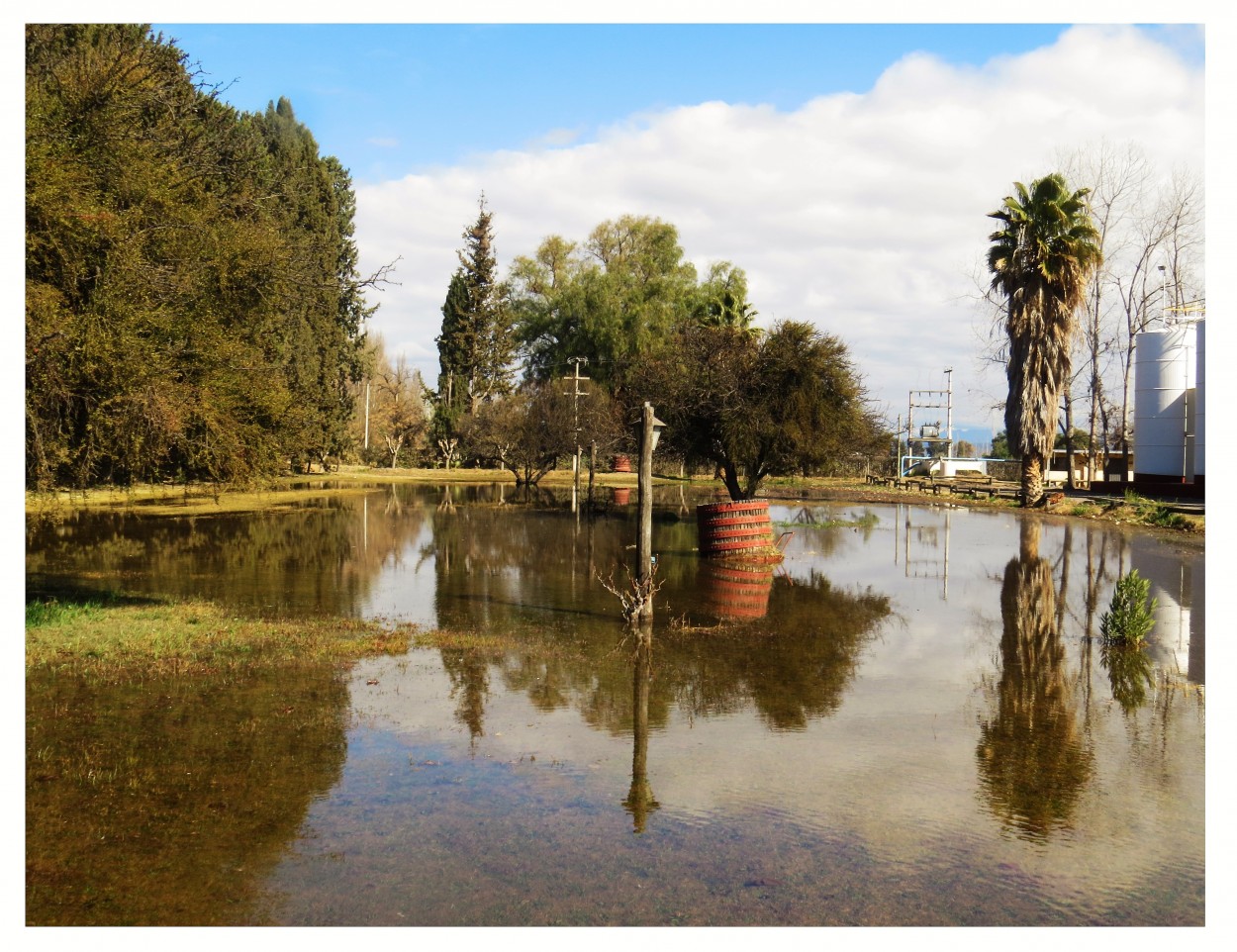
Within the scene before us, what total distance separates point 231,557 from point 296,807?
14807 millimetres

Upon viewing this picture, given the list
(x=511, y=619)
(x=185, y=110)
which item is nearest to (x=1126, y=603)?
(x=511, y=619)

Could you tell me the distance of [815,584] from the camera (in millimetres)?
18969

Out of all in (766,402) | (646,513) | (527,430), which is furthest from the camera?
(527,430)

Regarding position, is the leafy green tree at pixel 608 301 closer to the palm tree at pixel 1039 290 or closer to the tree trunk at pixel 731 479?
the palm tree at pixel 1039 290

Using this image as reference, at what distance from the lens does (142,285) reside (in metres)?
11.9

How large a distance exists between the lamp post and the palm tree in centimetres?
2535

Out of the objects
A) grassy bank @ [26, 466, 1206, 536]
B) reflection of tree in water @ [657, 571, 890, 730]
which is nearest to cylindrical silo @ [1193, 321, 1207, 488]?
grassy bank @ [26, 466, 1206, 536]

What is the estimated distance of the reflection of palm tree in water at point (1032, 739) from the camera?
7566 millimetres

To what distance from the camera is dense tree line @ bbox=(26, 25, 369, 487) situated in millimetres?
11141

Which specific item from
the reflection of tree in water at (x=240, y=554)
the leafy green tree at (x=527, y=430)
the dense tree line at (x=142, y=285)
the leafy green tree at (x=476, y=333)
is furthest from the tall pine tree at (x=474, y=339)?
the dense tree line at (x=142, y=285)

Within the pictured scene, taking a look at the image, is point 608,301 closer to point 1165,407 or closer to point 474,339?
point 474,339

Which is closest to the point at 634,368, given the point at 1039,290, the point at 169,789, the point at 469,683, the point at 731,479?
the point at 731,479

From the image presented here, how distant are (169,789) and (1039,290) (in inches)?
1404
